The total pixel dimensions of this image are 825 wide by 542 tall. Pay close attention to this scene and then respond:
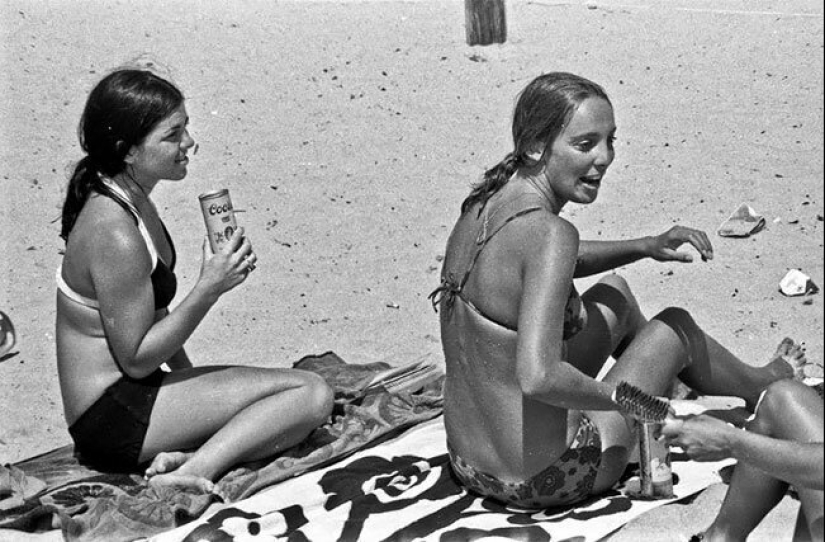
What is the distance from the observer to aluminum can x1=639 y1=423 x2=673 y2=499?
3.88 meters

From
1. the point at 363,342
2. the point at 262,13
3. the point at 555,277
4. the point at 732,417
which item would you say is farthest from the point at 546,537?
the point at 262,13

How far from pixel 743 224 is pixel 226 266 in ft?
11.2

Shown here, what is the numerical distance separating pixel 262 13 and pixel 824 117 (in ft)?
23.9

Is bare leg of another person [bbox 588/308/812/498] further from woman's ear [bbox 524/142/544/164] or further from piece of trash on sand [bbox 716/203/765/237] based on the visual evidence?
piece of trash on sand [bbox 716/203/765/237]

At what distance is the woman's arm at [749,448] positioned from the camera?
3000 millimetres

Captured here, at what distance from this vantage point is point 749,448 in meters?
3.04

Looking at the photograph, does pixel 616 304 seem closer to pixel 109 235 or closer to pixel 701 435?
pixel 701 435

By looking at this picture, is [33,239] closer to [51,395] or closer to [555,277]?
[51,395]

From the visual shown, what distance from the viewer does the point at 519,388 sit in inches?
149

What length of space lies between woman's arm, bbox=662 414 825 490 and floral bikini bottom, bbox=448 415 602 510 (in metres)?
0.80

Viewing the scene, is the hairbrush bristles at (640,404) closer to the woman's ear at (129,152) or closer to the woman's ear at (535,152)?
the woman's ear at (535,152)

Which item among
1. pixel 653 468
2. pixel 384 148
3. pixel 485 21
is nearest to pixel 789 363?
pixel 653 468

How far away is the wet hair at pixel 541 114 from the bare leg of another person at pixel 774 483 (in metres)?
1.00

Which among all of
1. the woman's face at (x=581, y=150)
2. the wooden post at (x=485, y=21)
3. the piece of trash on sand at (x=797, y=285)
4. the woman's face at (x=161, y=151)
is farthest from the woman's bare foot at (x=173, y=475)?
the wooden post at (x=485, y=21)
